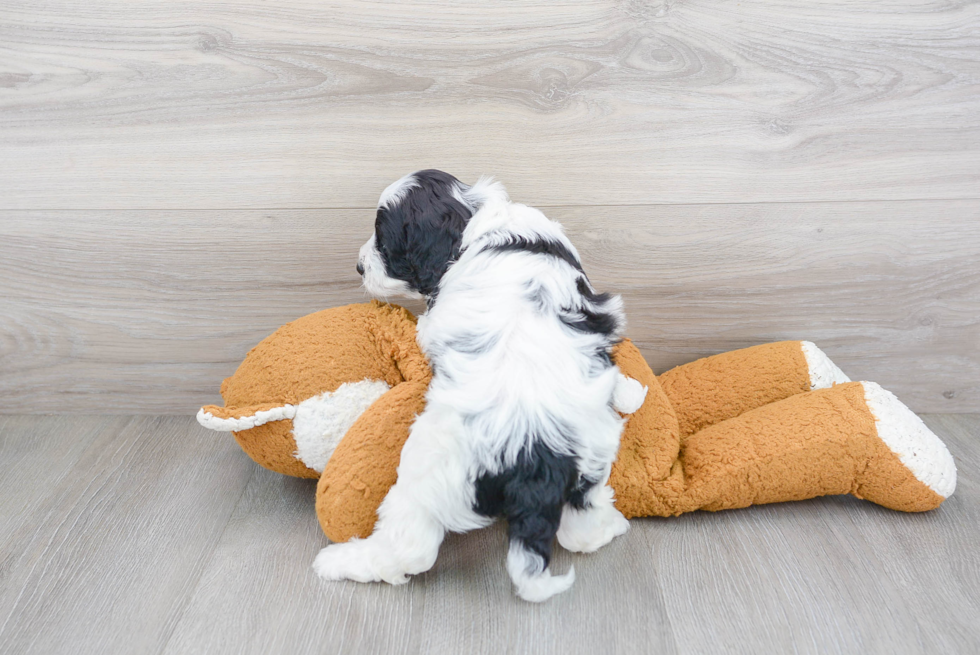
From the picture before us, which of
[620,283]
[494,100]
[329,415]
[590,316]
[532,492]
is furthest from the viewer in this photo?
[620,283]

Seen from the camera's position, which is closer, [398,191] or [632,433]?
[398,191]

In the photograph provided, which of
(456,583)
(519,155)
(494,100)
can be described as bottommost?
(456,583)

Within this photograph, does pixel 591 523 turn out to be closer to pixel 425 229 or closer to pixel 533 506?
pixel 533 506

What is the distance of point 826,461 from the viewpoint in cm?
129

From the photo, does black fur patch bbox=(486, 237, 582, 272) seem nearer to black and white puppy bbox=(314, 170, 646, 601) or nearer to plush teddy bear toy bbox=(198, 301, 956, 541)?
black and white puppy bbox=(314, 170, 646, 601)

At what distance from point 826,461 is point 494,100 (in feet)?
3.35

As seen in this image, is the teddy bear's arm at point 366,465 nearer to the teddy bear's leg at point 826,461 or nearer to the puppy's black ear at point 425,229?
the puppy's black ear at point 425,229

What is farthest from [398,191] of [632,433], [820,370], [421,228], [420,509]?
[820,370]

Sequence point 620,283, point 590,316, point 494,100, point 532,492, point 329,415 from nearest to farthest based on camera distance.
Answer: point 532,492 → point 590,316 → point 329,415 → point 494,100 → point 620,283

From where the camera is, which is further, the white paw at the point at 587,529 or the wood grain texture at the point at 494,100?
the wood grain texture at the point at 494,100

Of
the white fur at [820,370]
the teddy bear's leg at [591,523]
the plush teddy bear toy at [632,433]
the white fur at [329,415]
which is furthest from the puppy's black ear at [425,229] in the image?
the white fur at [820,370]

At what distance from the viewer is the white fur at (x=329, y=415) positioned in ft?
4.18

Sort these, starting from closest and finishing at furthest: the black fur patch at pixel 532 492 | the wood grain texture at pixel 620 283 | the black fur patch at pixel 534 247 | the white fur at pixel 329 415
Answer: the black fur patch at pixel 532 492, the black fur patch at pixel 534 247, the white fur at pixel 329 415, the wood grain texture at pixel 620 283

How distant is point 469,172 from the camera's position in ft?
4.92
